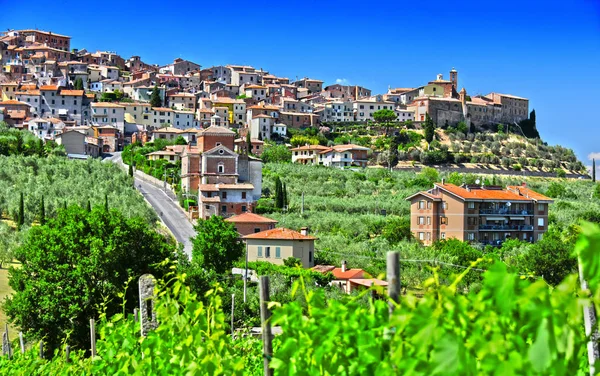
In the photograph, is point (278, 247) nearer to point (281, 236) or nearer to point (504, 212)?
point (281, 236)

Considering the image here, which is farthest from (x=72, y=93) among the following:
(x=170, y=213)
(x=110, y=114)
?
(x=170, y=213)

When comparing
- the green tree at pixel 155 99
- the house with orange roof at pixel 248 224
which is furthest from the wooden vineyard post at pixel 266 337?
the green tree at pixel 155 99

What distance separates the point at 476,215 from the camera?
156 ft

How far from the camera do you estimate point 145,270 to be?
2373 cm

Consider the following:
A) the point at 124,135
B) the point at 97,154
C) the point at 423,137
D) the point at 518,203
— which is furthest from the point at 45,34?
the point at 518,203

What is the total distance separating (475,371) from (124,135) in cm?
8860

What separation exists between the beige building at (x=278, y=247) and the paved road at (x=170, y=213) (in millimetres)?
4238

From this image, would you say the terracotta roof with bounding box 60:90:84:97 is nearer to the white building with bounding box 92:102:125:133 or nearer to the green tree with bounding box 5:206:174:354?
the white building with bounding box 92:102:125:133

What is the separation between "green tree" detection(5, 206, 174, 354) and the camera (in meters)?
20.8

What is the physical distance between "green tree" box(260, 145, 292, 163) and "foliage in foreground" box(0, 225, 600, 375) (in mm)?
72297

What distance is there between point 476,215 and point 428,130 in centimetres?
5082

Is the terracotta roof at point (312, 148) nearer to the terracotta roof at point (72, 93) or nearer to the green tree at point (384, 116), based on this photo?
the green tree at point (384, 116)

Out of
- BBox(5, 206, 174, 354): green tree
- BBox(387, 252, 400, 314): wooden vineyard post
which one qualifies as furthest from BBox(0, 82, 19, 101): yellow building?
BBox(387, 252, 400, 314): wooden vineyard post

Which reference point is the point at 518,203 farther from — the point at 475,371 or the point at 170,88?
the point at 170,88
